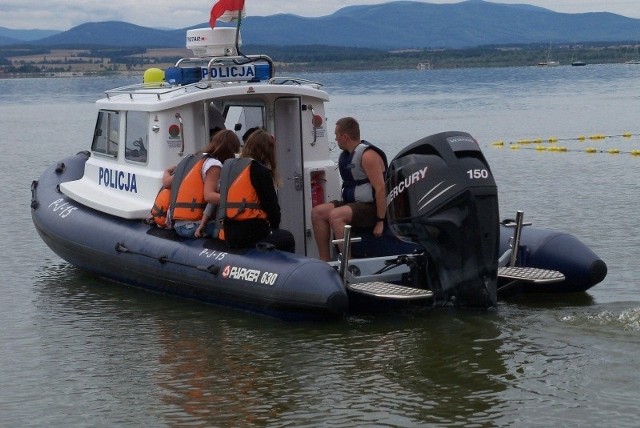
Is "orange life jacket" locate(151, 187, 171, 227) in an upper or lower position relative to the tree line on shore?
upper

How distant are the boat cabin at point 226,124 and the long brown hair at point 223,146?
69cm

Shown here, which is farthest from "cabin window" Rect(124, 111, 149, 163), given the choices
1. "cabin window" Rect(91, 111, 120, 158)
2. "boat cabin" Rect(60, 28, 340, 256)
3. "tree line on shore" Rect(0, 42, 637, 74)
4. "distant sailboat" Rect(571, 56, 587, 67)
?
"distant sailboat" Rect(571, 56, 587, 67)

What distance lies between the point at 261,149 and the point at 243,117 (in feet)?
6.08

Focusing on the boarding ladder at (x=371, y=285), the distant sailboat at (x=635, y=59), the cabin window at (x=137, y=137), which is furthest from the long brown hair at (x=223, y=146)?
the distant sailboat at (x=635, y=59)

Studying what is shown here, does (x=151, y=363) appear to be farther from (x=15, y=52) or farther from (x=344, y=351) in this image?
(x=15, y=52)

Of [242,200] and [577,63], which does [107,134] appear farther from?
[577,63]

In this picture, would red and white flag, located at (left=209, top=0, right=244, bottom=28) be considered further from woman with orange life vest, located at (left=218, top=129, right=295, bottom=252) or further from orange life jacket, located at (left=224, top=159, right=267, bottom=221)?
orange life jacket, located at (left=224, top=159, right=267, bottom=221)

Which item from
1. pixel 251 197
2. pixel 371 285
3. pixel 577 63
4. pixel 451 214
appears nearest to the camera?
pixel 451 214

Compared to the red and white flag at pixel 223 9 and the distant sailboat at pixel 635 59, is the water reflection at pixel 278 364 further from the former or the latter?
the distant sailboat at pixel 635 59

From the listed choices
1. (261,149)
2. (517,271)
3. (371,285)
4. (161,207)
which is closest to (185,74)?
(161,207)

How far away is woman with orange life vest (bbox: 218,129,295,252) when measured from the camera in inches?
375

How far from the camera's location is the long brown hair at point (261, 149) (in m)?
9.60

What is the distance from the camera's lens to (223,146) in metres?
9.98

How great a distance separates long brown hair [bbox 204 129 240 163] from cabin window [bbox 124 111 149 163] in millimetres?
1327
